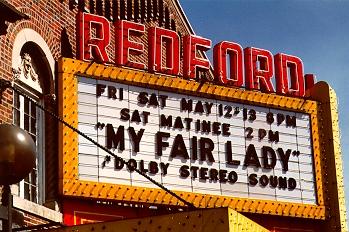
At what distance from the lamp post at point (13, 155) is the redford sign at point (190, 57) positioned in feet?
28.9

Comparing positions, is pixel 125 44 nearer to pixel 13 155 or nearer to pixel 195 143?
pixel 195 143

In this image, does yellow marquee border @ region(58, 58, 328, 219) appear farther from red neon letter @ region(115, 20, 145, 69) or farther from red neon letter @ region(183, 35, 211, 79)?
red neon letter @ region(183, 35, 211, 79)

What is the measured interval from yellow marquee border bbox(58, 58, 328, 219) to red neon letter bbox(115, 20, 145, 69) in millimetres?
285

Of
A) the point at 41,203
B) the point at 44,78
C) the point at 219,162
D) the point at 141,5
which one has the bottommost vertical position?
the point at 41,203

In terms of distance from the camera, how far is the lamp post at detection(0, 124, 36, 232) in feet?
30.7

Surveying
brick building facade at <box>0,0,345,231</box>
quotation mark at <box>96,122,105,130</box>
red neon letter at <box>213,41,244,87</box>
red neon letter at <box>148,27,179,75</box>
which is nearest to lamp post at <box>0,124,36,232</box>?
brick building facade at <box>0,0,345,231</box>

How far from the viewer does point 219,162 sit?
19.7 meters

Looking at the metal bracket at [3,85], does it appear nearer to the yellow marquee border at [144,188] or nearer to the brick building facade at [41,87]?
the brick building facade at [41,87]

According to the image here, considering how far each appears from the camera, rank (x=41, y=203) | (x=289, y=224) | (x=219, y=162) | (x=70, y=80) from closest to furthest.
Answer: (x=41, y=203) < (x=70, y=80) < (x=219, y=162) < (x=289, y=224)

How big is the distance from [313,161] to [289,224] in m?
1.76

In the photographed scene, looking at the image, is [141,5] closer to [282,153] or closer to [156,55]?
[156,55]

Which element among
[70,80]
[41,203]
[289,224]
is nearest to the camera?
[41,203]

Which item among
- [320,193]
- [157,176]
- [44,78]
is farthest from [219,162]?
[44,78]

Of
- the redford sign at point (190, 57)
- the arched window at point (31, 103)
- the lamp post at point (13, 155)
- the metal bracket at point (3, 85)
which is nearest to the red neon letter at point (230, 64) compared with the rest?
the redford sign at point (190, 57)
